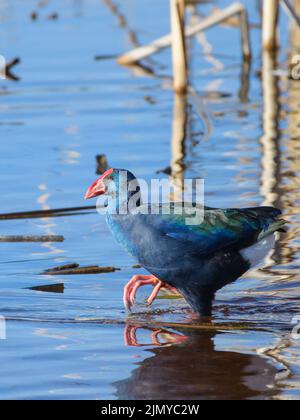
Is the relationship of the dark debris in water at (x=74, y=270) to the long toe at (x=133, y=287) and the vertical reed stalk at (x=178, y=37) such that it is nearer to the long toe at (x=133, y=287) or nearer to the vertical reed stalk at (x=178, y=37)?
the long toe at (x=133, y=287)

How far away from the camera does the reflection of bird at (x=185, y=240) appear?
19.2ft

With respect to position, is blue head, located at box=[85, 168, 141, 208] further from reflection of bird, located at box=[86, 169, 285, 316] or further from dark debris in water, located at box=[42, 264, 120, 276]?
dark debris in water, located at box=[42, 264, 120, 276]

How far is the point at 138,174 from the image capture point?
8.95 m

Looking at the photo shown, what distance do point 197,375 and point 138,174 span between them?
391 centimetres

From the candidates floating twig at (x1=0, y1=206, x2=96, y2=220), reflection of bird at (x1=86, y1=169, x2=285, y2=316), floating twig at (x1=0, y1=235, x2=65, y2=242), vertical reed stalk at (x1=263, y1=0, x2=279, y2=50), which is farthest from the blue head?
vertical reed stalk at (x1=263, y1=0, x2=279, y2=50)

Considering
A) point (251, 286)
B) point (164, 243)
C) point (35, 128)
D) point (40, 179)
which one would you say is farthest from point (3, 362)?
point (35, 128)

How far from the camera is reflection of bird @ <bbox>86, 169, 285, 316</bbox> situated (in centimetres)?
584

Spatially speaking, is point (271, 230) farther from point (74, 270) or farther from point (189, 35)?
point (189, 35)

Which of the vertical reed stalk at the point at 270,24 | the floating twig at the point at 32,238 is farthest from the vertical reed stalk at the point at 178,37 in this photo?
the floating twig at the point at 32,238

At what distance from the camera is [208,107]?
11406mm

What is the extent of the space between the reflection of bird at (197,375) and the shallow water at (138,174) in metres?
0.01

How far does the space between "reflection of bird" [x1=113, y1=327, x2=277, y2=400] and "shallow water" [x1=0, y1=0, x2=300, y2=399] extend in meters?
0.01
